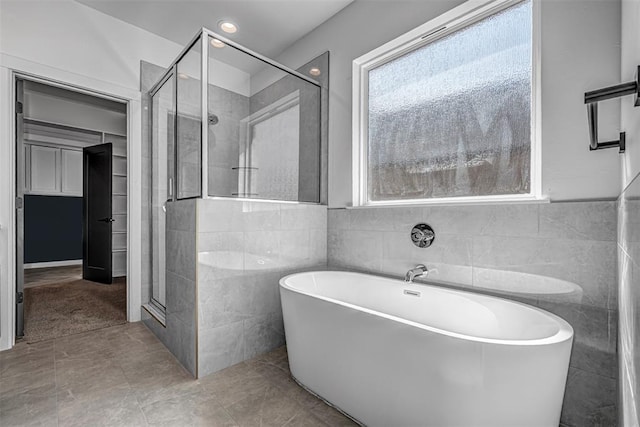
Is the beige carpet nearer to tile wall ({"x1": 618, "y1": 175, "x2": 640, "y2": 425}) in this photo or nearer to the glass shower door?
the glass shower door

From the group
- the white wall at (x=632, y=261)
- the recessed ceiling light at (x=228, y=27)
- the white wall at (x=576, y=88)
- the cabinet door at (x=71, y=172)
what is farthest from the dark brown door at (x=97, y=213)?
the white wall at (x=632, y=261)

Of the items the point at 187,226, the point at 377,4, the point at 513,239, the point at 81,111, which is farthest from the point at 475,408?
the point at 81,111

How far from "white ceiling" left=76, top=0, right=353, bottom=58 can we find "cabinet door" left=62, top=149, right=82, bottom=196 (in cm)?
391

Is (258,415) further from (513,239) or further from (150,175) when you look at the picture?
(150,175)

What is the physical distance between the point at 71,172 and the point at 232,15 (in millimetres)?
4764

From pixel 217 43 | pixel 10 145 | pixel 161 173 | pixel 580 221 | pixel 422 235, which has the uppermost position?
pixel 217 43

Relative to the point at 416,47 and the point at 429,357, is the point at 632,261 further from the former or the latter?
the point at 416,47

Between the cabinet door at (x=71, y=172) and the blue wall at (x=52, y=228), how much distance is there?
6.6 inches

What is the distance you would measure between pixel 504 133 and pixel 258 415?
202 cm

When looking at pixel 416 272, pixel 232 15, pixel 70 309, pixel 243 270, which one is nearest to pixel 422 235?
pixel 416 272

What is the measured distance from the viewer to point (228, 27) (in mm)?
2766

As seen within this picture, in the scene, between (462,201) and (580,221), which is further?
(462,201)

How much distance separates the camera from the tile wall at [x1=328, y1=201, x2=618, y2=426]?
1293 millimetres

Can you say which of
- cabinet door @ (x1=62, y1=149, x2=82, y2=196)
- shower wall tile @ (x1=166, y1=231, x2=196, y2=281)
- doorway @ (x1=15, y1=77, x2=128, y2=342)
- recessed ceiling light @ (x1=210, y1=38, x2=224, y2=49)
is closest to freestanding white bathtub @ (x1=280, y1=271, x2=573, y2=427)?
shower wall tile @ (x1=166, y1=231, x2=196, y2=281)
